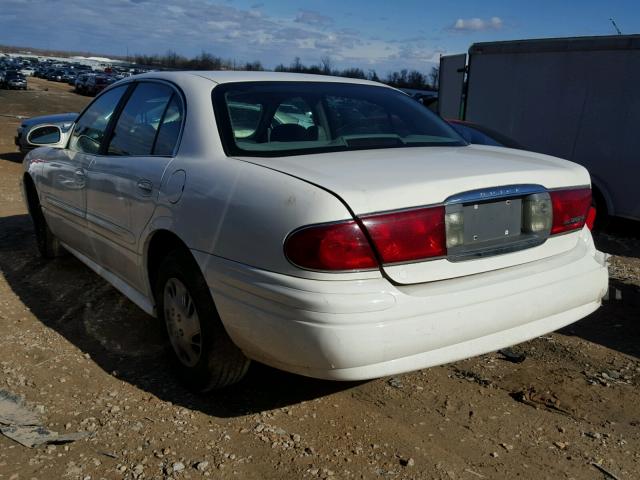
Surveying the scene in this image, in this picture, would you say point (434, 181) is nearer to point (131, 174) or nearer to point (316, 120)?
point (316, 120)

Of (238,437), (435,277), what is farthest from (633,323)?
(238,437)

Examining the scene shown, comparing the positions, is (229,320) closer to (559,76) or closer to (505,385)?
(505,385)

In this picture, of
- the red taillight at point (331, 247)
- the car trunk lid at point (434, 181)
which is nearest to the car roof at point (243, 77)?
the car trunk lid at point (434, 181)

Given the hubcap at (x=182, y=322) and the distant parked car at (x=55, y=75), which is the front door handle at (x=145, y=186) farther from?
the distant parked car at (x=55, y=75)

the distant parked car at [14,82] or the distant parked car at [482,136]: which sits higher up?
the distant parked car at [482,136]

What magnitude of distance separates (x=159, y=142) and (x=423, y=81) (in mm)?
46741

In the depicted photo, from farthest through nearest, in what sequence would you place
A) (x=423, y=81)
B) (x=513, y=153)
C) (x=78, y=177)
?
(x=423, y=81)
(x=78, y=177)
(x=513, y=153)

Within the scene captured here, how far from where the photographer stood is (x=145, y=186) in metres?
3.18

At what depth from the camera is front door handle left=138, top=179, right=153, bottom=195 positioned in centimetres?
313

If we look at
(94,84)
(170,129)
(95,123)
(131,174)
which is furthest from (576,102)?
(94,84)

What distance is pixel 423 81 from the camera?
4762 cm

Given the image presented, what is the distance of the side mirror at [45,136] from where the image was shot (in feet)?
15.2

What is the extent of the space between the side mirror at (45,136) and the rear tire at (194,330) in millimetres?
2068

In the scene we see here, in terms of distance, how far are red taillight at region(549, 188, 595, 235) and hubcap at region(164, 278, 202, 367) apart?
1.74 meters
